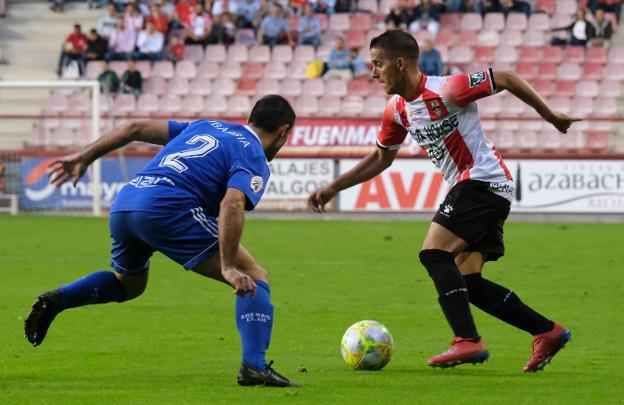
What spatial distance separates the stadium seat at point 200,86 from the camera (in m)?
27.8

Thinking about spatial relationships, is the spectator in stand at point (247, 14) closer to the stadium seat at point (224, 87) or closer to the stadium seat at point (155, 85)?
the stadium seat at point (224, 87)

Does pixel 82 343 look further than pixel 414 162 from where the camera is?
No

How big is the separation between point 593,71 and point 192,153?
20506mm

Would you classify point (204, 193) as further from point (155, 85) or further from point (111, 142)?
point (155, 85)

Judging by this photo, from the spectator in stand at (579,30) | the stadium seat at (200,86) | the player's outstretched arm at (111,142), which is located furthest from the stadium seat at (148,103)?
the player's outstretched arm at (111,142)

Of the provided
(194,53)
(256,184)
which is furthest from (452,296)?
(194,53)

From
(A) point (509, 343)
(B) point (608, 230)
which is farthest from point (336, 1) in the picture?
(A) point (509, 343)

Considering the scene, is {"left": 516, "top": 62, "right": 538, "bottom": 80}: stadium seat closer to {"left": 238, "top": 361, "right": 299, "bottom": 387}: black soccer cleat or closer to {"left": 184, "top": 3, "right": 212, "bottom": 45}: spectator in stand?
{"left": 184, "top": 3, "right": 212, "bottom": 45}: spectator in stand

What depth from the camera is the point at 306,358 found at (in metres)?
8.08

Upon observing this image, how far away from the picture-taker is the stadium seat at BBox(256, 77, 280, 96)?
2736cm

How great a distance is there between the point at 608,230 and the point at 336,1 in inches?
426

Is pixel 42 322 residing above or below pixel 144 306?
above

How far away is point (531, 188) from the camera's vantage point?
21875 mm

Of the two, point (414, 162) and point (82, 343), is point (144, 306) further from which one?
point (414, 162)
